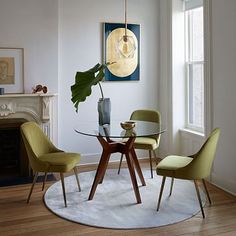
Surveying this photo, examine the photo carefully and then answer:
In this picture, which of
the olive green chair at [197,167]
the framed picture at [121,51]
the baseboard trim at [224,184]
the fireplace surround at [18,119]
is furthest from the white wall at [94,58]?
the olive green chair at [197,167]

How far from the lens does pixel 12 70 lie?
185 inches

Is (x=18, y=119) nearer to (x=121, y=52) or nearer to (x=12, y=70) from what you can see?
(x=12, y=70)

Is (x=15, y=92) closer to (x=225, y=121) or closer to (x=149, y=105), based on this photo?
(x=149, y=105)

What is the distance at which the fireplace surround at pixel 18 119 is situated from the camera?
15.1 feet

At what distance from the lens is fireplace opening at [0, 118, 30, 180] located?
462 cm

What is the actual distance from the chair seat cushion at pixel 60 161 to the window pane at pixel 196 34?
7.93 feet

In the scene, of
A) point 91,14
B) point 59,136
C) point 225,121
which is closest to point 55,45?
point 91,14

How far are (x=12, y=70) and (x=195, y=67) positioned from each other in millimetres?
2641

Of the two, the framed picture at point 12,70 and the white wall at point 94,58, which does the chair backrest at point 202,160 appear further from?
the framed picture at point 12,70

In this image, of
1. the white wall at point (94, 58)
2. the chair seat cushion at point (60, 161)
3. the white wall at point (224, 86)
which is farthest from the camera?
the white wall at point (94, 58)

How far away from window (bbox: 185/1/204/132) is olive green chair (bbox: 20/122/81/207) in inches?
82.8

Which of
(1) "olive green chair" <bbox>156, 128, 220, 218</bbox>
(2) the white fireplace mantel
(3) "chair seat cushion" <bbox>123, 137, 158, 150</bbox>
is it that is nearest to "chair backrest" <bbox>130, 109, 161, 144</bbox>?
(3) "chair seat cushion" <bbox>123, 137, 158, 150</bbox>

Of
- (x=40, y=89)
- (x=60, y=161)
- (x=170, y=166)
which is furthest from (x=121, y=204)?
(x=40, y=89)

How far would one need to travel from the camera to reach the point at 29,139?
367 centimetres
